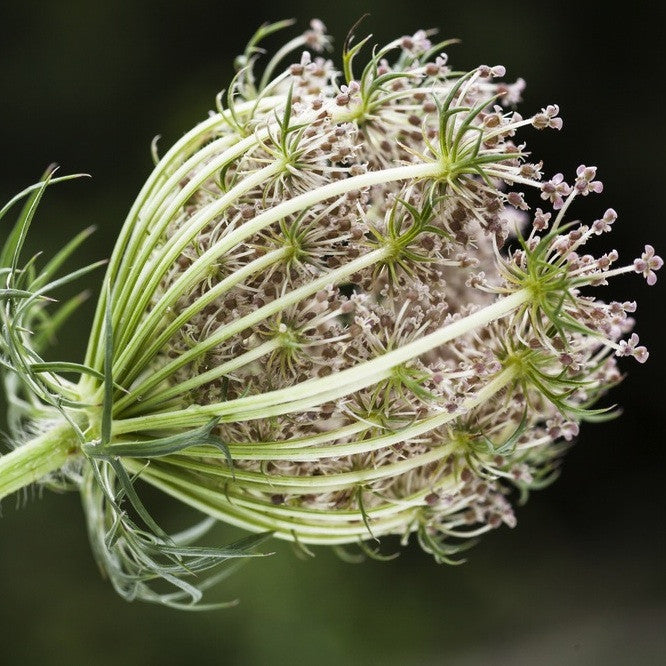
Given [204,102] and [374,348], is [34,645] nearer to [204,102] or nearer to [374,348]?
[204,102]

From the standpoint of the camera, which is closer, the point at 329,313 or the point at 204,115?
the point at 329,313

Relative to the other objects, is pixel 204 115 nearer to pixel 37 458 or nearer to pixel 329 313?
pixel 37 458

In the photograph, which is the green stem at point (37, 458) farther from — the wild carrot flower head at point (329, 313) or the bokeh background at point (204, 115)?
the bokeh background at point (204, 115)

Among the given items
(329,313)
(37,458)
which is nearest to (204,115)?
(37,458)

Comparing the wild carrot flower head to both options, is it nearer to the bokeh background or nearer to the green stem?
the green stem

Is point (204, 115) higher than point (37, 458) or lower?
higher

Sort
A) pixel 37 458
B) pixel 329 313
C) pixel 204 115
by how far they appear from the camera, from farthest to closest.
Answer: pixel 204 115 < pixel 37 458 < pixel 329 313
